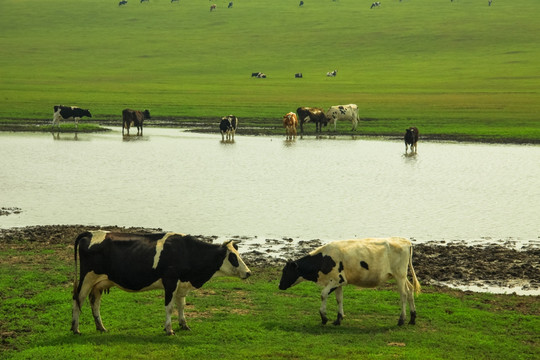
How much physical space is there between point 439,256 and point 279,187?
12.2 m

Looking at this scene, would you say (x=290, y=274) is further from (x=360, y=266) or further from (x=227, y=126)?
(x=227, y=126)

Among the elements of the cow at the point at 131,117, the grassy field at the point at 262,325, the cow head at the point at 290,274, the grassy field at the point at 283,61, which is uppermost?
the grassy field at the point at 283,61

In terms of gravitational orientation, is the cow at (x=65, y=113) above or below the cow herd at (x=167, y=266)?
above

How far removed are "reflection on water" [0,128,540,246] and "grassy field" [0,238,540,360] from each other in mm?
6564

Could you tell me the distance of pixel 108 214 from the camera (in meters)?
24.7

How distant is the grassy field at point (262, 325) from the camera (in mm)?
11953

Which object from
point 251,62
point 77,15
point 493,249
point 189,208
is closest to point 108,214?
point 189,208

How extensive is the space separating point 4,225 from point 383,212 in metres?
11.4

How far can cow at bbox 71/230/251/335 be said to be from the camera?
12625mm

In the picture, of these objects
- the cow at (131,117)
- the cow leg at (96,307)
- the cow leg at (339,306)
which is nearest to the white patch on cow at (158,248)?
the cow leg at (96,307)

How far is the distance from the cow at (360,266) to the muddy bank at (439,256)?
145 inches

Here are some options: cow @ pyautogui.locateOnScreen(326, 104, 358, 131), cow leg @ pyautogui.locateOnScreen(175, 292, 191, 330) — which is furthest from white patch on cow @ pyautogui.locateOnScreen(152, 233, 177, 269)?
cow @ pyautogui.locateOnScreen(326, 104, 358, 131)

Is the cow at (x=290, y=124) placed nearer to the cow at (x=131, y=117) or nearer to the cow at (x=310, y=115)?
the cow at (x=310, y=115)

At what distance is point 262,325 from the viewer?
13.3 m
